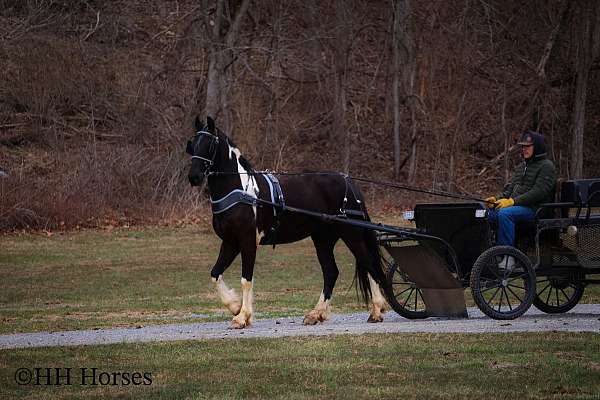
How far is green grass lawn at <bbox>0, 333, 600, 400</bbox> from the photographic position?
30.5ft

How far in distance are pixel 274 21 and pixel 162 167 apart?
777 cm

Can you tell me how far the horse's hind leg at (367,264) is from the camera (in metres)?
14.5

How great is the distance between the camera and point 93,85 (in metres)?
39.5

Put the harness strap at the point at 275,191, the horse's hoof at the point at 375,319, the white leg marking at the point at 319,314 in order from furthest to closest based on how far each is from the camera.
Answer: the harness strap at the point at 275,191, the horse's hoof at the point at 375,319, the white leg marking at the point at 319,314

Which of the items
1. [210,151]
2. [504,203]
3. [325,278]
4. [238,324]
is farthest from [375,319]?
[210,151]

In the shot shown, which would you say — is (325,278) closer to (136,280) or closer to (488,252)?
(488,252)

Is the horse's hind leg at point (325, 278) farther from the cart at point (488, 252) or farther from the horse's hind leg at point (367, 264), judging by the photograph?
the cart at point (488, 252)

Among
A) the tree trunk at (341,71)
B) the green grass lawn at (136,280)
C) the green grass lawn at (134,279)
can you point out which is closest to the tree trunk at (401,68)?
the tree trunk at (341,71)

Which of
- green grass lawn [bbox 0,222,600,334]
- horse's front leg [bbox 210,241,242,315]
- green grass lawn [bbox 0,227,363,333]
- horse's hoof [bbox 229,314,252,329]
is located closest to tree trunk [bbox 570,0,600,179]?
green grass lawn [bbox 0,222,600,334]

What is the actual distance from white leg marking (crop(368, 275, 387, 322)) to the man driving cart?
5.20 feet

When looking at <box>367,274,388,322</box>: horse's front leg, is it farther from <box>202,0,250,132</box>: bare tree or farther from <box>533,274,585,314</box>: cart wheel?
<box>202,0,250,132</box>: bare tree

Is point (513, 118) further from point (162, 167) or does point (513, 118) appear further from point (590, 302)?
point (590, 302)

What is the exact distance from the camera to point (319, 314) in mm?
14320

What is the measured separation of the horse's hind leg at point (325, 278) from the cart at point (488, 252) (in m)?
0.69
